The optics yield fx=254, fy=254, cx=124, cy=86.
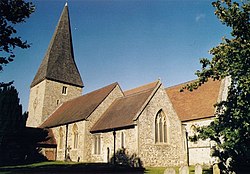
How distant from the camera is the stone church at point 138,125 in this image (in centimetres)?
2262

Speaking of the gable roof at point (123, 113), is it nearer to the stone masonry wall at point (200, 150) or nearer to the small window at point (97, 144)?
the small window at point (97, 144)

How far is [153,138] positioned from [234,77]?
38.0 ft

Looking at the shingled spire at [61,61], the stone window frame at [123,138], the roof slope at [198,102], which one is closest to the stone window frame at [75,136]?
the stone window frame at [123,138]

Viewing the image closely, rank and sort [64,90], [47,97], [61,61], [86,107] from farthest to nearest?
[61,61]
[64,90]
[47,97]
[86,107]

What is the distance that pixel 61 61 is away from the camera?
42062 mm

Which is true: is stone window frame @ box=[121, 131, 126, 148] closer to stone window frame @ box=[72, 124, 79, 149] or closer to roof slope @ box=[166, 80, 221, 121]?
stone window frame @ box=[72, 124, 79, 149]

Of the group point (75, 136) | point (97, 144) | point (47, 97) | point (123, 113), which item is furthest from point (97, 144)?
point (47, 97)

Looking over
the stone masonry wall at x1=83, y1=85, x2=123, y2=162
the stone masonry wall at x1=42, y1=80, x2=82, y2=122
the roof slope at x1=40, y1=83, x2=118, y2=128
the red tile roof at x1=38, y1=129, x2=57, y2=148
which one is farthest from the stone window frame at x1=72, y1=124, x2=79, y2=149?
the stone masonry wall at x1=42, y1=80, x2=82, y2=122

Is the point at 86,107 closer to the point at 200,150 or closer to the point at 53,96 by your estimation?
the point at 53,96

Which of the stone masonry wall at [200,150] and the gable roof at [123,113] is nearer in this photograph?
the gable roof at [123,113]

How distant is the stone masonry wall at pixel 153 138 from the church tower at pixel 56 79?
21783 mm

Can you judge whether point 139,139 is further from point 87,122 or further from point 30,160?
point 30,160

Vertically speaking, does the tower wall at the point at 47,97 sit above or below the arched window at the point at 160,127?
above

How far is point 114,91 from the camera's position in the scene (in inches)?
1193
